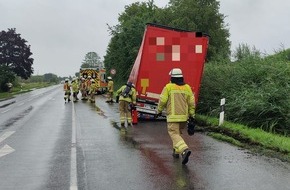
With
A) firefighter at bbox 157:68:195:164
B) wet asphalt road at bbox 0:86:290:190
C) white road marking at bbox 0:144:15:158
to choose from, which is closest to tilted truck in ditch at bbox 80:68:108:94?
wet asphalt road at bbox 0:86:290:190

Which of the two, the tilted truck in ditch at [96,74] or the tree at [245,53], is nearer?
the tree at [245,53]

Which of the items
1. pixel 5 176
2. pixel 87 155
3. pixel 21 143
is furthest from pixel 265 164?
pixel 21 143

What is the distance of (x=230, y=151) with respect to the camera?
32.3 ft

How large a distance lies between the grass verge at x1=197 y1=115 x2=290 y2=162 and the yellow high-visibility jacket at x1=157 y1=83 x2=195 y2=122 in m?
2.37

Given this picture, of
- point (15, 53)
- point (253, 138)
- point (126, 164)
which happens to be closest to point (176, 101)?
point (126, 164)

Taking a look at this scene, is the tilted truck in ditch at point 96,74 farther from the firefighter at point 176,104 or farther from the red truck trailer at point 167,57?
the firefighter at point 176,104

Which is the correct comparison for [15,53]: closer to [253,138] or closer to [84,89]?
[84,89]

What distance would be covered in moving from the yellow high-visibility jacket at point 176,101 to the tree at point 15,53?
3336 inches

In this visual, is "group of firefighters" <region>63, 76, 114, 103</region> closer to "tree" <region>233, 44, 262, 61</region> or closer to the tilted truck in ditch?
the tilted truck in ditch

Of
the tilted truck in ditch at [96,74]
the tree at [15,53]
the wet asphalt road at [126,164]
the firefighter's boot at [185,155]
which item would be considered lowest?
the wet asphalt road at [126,164]

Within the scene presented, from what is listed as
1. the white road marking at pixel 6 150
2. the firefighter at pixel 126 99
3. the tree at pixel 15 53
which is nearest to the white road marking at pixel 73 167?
the white road marking at pixel 6 150

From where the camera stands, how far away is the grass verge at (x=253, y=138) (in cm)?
963

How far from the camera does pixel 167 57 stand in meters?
16.2

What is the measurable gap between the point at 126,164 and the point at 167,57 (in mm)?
8416
